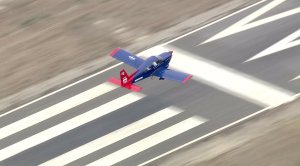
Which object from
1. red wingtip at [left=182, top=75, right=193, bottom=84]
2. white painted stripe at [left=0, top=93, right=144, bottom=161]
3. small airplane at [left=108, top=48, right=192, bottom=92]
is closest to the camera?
white painted stripe at [left=0, top=93, right=144, bottom=161]

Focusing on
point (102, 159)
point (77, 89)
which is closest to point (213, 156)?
point (102, 159)

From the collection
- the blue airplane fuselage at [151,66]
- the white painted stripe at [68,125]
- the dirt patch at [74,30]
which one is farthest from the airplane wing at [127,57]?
the white painted stripe at [68,125]

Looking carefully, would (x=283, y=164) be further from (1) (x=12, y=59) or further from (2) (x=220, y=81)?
(1) (x=12, y=59)

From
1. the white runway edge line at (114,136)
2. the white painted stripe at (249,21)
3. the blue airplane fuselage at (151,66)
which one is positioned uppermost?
the white painted stripe at (249,21)

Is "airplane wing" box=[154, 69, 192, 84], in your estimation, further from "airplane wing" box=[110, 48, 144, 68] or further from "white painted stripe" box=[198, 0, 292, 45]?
"white painted stripe" box=[198, 0, 292, 45]

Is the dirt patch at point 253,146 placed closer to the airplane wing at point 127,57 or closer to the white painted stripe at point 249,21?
the airplane wing at point 127,57

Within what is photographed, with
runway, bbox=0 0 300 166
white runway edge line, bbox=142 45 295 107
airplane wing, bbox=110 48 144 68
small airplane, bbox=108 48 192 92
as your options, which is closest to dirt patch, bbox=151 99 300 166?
runway, bbox=0 0 300 166
